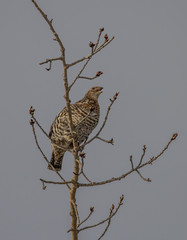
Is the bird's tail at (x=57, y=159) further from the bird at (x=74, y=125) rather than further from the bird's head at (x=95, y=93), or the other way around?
the bird's head at (x=95, y=93)

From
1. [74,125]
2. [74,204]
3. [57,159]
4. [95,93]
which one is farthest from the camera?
[95,93]

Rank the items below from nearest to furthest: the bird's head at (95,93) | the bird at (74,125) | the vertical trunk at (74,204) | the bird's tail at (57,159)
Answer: the vertical trunk at (74,204) → the bird at (74,125) → the bird's tail at (57,159) → the bird's head at (95,93)

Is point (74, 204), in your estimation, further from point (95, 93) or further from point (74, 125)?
point (95, 93)

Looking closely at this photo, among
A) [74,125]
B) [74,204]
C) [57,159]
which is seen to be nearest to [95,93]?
[74,125]

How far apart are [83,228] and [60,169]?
5002 mm

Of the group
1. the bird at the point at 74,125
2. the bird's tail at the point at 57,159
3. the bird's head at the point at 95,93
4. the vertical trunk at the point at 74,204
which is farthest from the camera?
the bird's head at the point at 95,93

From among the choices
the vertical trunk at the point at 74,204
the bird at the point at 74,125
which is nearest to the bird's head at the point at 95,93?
the bird at the point at 74,125

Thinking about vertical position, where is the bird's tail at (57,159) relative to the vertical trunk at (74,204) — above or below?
above

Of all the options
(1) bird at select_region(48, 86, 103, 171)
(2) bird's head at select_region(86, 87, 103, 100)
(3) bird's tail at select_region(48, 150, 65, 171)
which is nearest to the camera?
(1) bird at select_region(48, 86, 103, 171)

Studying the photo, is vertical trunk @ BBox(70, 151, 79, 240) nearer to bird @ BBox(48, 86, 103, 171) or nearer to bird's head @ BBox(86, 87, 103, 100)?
bird @ BBox(48, 86, 103, 171)

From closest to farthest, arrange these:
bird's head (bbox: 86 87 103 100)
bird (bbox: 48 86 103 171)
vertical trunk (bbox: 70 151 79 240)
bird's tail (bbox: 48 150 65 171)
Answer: vertical trunk (bbox: 70 151 79 240) < bird (bbox: 48 86 103 171) < bird's tail (bbox: 48 150 65 171) < bird's head (bbox: 86 87 103 100)

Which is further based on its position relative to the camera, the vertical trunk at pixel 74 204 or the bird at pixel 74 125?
the bird at pixel 74 125

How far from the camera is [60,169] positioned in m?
11.8

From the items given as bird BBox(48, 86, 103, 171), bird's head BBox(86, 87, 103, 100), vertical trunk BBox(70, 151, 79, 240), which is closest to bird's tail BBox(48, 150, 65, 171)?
bird BBox(48, 86, 103, 171)
